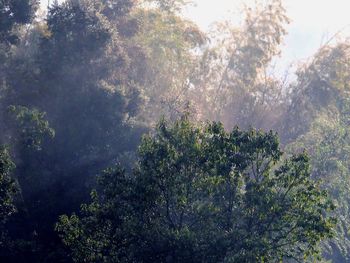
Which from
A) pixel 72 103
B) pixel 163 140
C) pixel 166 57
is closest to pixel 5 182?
pixel 163 140

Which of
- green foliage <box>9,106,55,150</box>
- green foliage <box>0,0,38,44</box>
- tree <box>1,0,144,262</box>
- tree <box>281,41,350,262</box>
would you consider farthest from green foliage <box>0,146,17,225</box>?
tree <box>281,41,350,262</box>

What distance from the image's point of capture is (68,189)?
2800 cm

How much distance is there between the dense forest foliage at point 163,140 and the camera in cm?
1644

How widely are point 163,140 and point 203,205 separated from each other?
2.57m

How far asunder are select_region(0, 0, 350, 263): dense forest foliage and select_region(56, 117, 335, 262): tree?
1.9 inches

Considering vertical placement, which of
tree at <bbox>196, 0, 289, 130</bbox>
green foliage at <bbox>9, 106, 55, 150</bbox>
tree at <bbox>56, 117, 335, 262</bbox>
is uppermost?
tree at <bbox>196, 0, 289, 130</bbox>

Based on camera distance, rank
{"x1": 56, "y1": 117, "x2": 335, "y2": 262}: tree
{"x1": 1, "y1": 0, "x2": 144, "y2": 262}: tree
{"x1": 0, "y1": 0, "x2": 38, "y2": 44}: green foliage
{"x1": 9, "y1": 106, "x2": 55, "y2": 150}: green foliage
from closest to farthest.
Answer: {"x1": 56, "y1": 117, "x2": 335, "y2": 262}: tree < {"x1": 9, "y1": 106, "x2": 55, "y2": 150}: green foliage < {"x1": 1, "y1": 0, "x2": 144, "y2": 262}: tree < {"x1": 0, "y1": 0, "x2": 38, "y2": 44}: green foliage

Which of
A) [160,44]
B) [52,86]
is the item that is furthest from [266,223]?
[160,44]

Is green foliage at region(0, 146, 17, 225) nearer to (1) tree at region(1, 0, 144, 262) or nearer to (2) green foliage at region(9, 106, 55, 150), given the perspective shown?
(2) green foliage at region(9, 106, 55, 150)

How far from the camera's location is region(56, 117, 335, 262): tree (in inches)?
634

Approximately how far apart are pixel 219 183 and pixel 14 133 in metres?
16.0

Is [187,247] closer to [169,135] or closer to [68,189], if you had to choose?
[169,135]

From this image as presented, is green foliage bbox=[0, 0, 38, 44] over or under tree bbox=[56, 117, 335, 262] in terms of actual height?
over

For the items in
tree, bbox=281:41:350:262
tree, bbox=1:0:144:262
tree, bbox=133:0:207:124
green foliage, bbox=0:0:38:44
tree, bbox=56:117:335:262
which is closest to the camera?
tree, bbox=56:117:335:262
